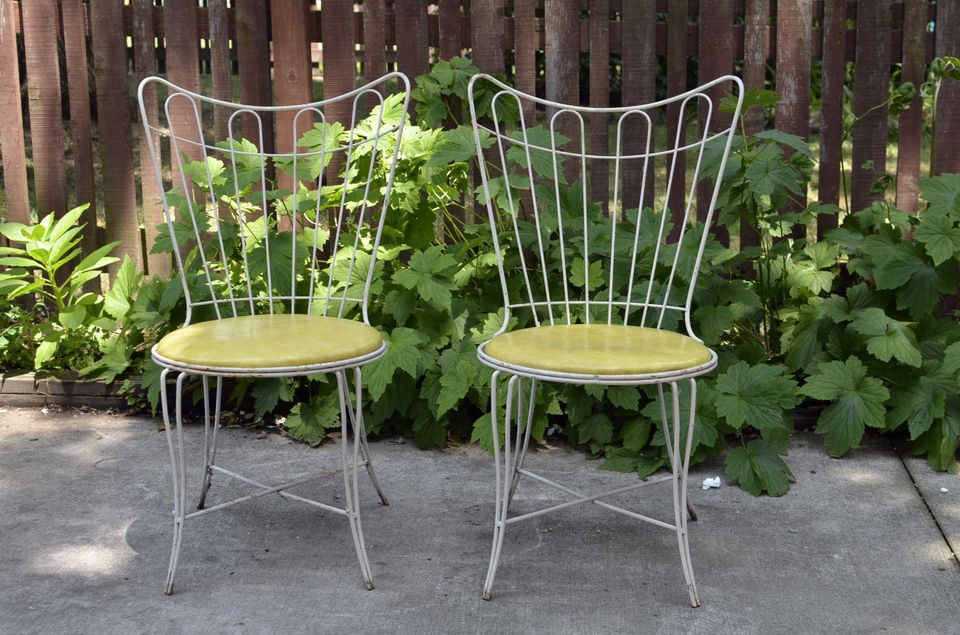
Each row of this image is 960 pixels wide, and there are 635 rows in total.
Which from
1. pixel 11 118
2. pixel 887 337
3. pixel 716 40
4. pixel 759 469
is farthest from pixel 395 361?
pixel 11 118

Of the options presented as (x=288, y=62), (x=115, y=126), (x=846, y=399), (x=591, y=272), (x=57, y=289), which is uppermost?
(x=288, y=62)

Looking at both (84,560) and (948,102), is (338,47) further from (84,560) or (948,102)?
(948,102)

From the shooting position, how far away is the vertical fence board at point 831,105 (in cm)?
384

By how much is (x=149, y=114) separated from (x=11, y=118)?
21.3 inches

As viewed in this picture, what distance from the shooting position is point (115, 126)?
13.6 feet

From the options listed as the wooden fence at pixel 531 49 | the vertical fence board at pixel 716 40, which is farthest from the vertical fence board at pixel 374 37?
the vertical fence board at pixel 716 40

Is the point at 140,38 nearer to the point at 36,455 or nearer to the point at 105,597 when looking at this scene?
the point at 36,455

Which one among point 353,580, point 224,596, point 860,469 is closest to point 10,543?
point 224,596

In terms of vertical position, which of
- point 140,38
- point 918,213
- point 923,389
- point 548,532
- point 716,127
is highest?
point 140,38

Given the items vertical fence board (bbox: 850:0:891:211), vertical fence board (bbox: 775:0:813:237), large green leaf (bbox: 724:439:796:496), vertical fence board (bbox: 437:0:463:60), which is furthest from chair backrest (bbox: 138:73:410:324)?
→ vertical fence board (bbox: 850:0:891:211)

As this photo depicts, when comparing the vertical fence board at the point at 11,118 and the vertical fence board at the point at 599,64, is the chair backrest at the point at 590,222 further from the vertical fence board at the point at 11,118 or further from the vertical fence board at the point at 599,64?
the vertical fence board at the point at 11,118

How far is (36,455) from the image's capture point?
3.47 m

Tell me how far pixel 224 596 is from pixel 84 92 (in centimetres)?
243

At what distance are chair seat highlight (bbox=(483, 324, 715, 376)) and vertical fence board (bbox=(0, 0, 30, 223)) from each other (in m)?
2.52
